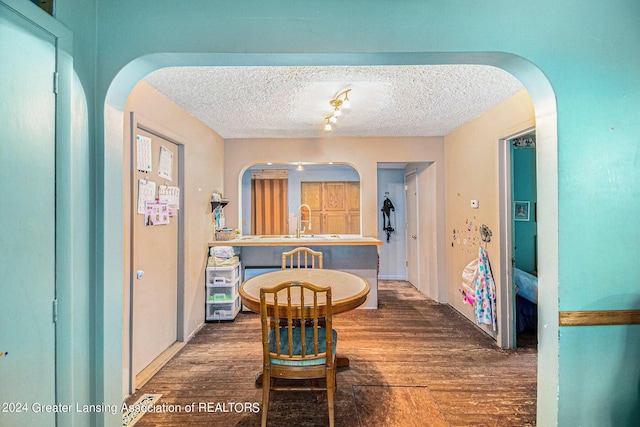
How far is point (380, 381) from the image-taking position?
2.10 metres

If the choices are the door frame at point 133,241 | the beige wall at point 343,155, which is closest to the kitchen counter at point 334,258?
the beige wall at point 343,155

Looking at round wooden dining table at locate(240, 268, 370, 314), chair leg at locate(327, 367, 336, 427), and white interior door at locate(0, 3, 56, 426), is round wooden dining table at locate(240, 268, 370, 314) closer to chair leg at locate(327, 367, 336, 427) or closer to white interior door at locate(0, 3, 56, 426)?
chair leg at locate(327, 367, 336, 427)

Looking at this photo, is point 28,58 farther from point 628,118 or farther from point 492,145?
point 492,145

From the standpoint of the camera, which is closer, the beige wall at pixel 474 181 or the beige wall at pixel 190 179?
the beige wall at pixel 190 179

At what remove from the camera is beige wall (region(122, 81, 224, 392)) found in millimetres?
2021

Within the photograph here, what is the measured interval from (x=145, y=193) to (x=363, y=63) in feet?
6.43

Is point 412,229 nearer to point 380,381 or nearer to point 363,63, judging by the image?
point 380,381

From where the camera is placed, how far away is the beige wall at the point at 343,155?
12.8 feet

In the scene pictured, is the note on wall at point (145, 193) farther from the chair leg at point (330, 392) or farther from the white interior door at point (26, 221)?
the chair leg at point (330, 392)

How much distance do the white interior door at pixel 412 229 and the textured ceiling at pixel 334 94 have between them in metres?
1.41

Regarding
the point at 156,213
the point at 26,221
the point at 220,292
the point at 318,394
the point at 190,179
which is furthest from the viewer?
the point at 220,292

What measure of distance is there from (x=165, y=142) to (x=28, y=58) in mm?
1602

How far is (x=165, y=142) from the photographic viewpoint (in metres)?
2.54

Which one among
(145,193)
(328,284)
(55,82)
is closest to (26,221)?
(55,82)
